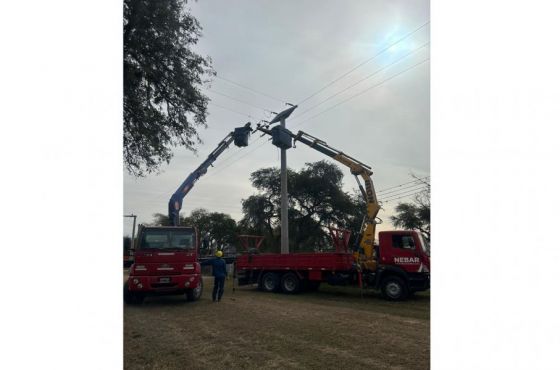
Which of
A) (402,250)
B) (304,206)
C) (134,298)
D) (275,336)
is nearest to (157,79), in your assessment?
(275,336)

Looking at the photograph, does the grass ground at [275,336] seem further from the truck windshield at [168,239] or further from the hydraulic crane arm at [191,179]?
the hydraulic crane arm at [191,179]

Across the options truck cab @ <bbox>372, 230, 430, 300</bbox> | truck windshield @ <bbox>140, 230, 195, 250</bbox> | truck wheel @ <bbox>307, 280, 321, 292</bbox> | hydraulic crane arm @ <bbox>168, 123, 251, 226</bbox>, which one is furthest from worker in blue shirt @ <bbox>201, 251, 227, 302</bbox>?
truck cab @ <bbox>372, 230, 430, 300</bbox>

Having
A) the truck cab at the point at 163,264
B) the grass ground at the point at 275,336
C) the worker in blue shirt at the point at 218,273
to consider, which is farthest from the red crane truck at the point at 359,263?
the truck cab at the point at 163,264

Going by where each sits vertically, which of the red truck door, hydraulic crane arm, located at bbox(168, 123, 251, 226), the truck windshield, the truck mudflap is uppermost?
hydraulic crane arm, located at bbox(168, 123, 251, 226)

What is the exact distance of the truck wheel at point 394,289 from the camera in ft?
31.9

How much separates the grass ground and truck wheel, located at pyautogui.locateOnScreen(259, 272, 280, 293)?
3332 millimetres

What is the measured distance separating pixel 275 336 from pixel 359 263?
6136mm

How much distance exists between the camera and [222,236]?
34312 mm

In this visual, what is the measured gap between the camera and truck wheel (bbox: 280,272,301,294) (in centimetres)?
1169

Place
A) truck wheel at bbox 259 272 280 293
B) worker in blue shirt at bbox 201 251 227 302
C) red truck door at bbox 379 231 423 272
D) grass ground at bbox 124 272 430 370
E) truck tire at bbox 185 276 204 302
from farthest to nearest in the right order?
truck wheel at bbox 259 272 280 293, red truck door at bbox 379 231 423 272, worker in blue shirt at bbox 201 251 227 302, truck tire at bbox 185 276 204 302, grass ground at bbox 124 272 430 370

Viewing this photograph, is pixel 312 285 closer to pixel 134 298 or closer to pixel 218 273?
pixel 218 273

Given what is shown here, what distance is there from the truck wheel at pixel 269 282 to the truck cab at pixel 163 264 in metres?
3.62

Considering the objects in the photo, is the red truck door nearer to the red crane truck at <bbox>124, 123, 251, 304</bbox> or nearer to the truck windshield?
the red crane truck at <bbox>124, 123, 251, 304</bbox>

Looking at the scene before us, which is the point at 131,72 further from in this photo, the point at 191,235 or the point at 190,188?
the point at 190,188
